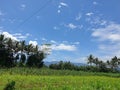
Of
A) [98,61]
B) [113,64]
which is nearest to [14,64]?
[98,61]

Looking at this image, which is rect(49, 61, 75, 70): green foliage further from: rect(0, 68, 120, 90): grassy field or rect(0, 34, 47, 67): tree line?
rect(0, 68, 120, 90): grassy field

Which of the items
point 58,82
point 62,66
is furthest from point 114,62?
point 58,82

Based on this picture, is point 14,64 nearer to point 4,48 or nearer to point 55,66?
point 4,48

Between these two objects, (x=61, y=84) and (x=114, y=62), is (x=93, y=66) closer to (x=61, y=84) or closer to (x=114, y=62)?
(x=114, y=62)

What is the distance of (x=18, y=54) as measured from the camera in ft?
300

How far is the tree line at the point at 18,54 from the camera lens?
8488cm

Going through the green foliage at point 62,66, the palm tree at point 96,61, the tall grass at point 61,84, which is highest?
the palm tree at point 96,61

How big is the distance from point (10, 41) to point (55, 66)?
17.4 m

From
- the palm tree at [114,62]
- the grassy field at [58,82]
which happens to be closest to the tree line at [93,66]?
the palm tree at [114,62]

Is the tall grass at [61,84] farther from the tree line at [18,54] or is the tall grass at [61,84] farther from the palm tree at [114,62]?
the palm tree at [114,62]

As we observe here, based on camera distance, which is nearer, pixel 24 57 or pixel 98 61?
pixel 24 57

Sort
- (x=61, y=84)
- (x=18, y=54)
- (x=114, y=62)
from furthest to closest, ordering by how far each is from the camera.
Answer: (x=114, y=62) → (x=18, y=54) → (x=61, y=84)

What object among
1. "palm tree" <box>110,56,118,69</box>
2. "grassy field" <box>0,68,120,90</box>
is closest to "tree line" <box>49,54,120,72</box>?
"palm tree" <box>110,56,118,69</box>

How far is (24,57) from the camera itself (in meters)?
91.4
